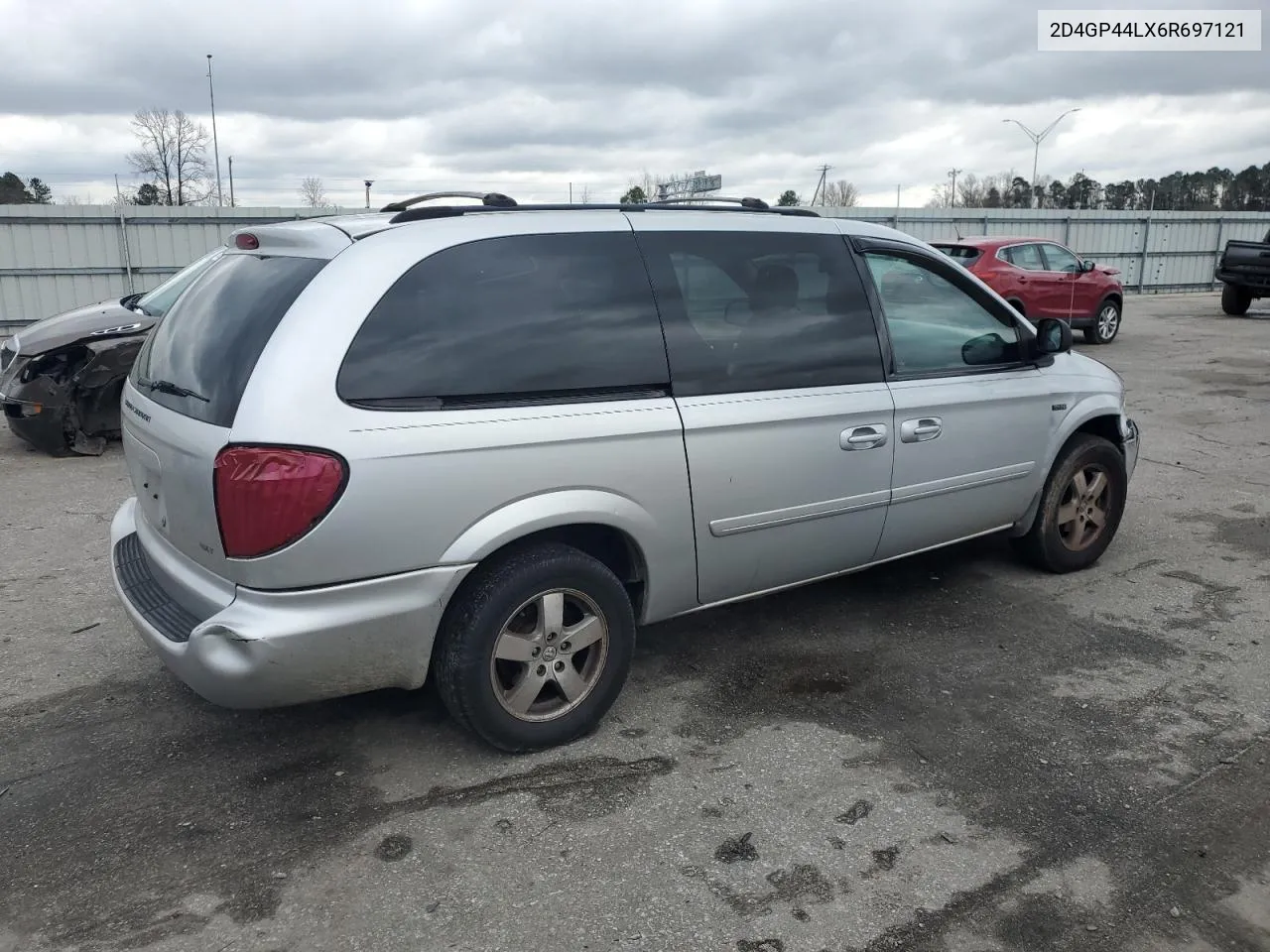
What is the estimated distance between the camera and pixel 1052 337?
4938 mm

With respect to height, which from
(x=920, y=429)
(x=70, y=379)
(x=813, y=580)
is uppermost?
(x=920, y=429)

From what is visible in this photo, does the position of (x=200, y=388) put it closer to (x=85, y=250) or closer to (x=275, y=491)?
(x=275, y=491)

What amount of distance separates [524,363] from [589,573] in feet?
2.36

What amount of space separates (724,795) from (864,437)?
156cm

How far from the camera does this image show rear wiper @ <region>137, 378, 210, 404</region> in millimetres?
3232

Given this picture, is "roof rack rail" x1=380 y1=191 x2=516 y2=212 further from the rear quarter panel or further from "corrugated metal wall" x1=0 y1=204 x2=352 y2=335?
"corrugated metal wall" x1=0 y1=204 x2=352 y2=335

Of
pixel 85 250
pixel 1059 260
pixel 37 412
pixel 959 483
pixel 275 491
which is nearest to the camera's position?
pixel 275 491

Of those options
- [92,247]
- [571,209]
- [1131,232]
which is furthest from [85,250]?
[1131,232]

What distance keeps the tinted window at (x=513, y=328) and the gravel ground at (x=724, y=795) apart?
1261 millimetres

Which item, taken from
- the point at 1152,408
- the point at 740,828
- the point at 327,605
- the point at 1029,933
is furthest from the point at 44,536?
the point at 1152,408

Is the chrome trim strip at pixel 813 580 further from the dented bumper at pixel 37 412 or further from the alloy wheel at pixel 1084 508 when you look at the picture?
the dented bumper at pixel 37 412

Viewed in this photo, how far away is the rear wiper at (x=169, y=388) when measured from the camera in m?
3.23

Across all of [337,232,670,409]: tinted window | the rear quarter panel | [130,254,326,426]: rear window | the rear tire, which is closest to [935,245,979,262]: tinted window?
the rear tire

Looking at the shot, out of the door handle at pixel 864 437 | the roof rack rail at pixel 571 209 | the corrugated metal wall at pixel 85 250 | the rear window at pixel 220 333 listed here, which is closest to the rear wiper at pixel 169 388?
the rear window at pixel 220 333
